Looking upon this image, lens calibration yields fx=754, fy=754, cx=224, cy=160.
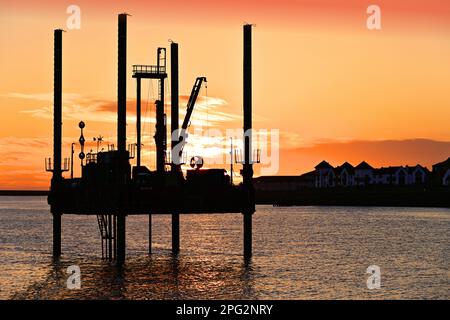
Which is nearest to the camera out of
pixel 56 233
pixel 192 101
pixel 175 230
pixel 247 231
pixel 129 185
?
pixel 129 185

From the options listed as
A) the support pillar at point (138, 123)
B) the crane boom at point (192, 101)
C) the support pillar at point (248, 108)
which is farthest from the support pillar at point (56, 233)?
the crane boom at point (192, 101)

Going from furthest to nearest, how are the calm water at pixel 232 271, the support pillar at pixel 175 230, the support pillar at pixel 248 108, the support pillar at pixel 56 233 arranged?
the support pillar at pixel 175 230, the support pillar at pixel 56 233, the support pillar at pixel 248 108, the calm water at pixel 232 271

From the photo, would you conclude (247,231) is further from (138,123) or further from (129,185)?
(138,123)

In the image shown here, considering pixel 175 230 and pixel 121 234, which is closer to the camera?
pixel 121 234

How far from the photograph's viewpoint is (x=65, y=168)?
56969mm

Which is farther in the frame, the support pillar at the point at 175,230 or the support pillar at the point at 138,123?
the support pillar at the point at 138,123

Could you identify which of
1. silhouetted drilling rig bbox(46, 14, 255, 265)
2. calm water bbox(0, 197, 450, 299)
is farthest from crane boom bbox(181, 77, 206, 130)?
silhouetted drilling rig bbox(46, 14, 255, 265)

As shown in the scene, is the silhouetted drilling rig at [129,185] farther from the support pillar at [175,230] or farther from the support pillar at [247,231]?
the support pillar at [175,230]

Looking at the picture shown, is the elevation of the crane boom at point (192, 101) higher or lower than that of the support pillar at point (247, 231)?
higher

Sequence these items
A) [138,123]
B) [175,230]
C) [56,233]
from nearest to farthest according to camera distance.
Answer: [56,233] < [175,230] < [138,123]

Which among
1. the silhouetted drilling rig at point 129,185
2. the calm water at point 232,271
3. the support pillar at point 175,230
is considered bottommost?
the calm water at point 232,271

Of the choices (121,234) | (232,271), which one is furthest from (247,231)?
(121,234)
